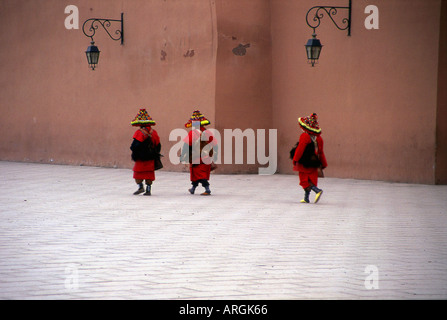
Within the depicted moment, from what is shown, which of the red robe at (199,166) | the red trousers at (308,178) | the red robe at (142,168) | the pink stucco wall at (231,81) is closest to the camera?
the red trousers at (308,178)

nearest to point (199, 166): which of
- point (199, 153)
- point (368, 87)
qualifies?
point (199, 153)

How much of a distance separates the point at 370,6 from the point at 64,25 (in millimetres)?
9656

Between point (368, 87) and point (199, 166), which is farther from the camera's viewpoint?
point (368, 87)

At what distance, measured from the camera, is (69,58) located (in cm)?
2023

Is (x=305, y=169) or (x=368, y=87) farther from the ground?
(x=368, y=87)

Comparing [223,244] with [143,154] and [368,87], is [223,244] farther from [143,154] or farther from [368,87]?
[368,87]

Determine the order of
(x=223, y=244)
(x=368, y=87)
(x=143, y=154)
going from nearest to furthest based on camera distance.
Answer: (x=223, y=244), (x=143, y=154), (x=368, y=87)

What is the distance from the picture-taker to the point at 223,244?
7.57 m

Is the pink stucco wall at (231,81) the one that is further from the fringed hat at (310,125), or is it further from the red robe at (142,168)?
the red robe at (142,168)

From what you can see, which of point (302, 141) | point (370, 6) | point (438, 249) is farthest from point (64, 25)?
point (438, 249)

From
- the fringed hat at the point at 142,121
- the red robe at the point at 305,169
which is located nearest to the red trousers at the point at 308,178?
the red robe at the point at 305,169

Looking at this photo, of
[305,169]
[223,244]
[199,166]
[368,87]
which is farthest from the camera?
[368,87]

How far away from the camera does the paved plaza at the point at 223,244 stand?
5617 mm
